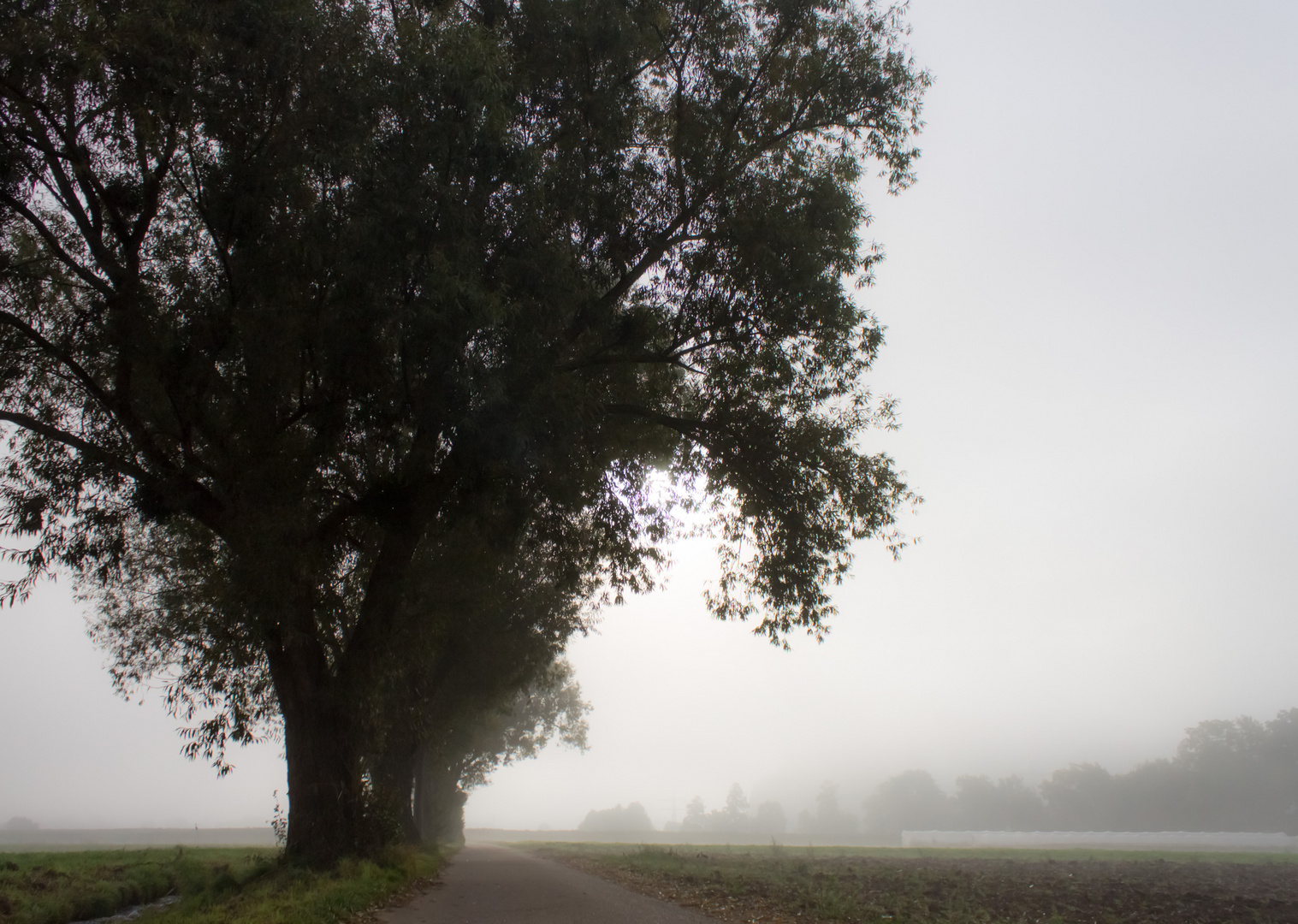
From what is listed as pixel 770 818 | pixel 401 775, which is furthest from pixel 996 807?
pixel 401 775

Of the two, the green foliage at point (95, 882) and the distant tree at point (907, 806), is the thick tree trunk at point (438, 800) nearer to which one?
the green foliage at point (95, 882)

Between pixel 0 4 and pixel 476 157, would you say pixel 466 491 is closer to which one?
pixel 476 157

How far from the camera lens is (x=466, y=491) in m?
12.9

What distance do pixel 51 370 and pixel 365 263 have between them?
20.3ft

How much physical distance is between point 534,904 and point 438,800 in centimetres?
3187

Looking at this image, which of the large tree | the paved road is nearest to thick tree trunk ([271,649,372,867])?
the large tree

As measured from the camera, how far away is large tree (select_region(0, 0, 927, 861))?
33.9 feet

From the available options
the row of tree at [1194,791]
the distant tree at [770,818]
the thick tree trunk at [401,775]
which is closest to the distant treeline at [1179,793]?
the row of tree at [1194,791]

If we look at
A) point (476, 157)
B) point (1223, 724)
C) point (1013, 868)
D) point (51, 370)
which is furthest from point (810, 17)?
point (1223, 724)

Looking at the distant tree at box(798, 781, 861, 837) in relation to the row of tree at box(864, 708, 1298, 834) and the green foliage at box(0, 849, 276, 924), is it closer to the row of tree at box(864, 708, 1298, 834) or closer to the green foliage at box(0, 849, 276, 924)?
the row of tree at box(864, 708, 1298, 834)

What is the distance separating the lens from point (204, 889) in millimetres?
12492

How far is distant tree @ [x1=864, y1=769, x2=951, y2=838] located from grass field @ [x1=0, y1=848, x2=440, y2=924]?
124 m

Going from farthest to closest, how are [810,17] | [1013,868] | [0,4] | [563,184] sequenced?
[1013,868]
[810,17]
[563,184]
[0,4]

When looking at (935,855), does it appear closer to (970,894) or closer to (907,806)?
(970,894)
